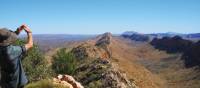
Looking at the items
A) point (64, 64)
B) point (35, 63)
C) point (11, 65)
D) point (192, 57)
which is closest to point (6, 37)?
point (11, 65)

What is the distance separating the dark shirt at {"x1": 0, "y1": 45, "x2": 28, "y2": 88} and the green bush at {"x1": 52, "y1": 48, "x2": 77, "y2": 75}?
45947 millimetres

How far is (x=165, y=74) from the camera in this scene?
156 metres

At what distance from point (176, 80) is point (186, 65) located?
37907 mm

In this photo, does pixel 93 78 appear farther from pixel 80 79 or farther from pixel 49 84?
pixel 49 84

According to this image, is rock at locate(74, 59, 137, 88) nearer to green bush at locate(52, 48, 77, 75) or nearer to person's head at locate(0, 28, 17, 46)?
green bush at locate(52, 48, 77, 75)

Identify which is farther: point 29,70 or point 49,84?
point 29,70

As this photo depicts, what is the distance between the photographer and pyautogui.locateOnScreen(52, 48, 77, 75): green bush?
54.4 metres

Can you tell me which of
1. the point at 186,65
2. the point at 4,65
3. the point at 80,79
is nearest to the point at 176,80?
the point at 186,65

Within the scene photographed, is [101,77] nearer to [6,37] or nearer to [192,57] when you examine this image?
[6,37]

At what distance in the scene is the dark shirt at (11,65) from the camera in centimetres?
643

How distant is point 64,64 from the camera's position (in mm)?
56219

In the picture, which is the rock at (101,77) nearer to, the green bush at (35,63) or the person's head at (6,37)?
the green bush at (35,63)

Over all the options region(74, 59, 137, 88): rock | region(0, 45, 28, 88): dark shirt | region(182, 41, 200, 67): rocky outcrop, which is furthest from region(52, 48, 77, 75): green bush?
region(182, 41, 200, 67): rocky outcrop

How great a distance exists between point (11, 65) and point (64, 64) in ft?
164
